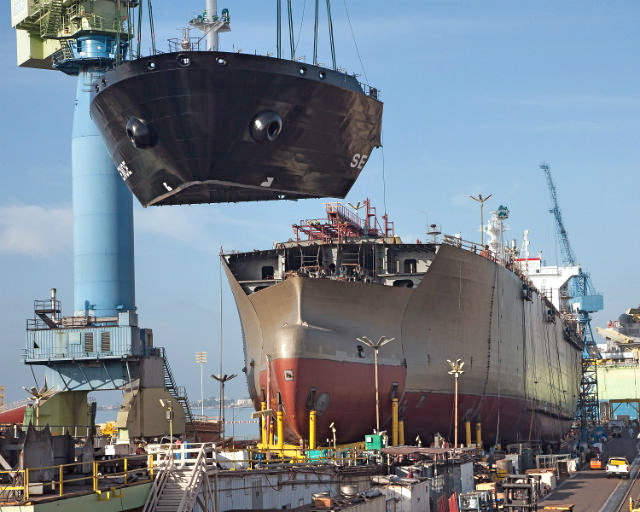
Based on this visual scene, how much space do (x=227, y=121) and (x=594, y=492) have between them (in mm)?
21847

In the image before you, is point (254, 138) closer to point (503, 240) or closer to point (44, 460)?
point (44, 460)

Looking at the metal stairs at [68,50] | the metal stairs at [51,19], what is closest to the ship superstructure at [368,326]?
the metal stairs at [68,50]

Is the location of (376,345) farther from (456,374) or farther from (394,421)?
(456,374)

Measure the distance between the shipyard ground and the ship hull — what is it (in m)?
7.21

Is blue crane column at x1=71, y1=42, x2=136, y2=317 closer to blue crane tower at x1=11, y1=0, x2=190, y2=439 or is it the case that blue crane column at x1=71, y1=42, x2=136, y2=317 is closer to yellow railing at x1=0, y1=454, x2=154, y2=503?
blue crane tower at x1=11, y1=0, x2=190, y2=439

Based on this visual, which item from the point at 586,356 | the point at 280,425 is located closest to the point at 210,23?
the point at 280,425

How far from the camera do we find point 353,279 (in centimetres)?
4572

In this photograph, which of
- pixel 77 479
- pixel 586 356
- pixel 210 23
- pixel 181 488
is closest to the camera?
pixel 77 479

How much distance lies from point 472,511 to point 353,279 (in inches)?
676

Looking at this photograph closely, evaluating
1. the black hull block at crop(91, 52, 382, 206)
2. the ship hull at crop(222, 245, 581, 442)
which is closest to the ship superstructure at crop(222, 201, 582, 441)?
the ship hull at crop(222, 245, 581, 442)

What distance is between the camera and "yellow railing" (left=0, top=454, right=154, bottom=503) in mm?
17547

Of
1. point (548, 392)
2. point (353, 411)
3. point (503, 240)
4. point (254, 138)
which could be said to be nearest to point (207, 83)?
point (254, 138)

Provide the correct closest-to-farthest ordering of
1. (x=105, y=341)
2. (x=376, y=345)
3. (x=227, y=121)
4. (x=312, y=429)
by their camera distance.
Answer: (x=227, y=121) < (x=312, y=429) < (x=376, y=345) < (x=105, y=341)

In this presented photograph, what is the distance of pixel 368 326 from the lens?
45.7m
